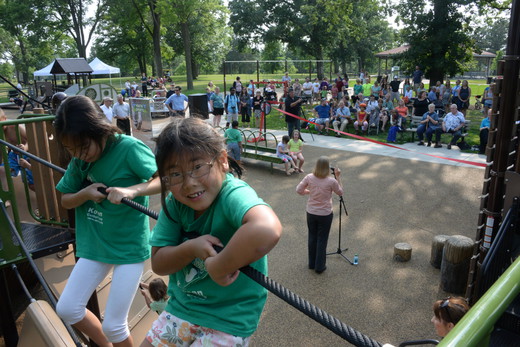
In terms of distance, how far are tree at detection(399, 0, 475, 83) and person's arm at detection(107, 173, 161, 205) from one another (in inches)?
1028

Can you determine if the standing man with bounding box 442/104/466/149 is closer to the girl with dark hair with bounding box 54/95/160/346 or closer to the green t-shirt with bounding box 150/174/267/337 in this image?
the girl with dark hair with bounding box 54/95/160/346

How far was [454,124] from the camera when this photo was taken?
1319 centimetres

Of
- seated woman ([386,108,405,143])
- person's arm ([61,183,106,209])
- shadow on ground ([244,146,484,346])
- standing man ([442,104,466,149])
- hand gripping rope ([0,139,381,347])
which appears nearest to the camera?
hand gripping rope ([0,139,381,347])

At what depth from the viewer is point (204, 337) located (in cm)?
153

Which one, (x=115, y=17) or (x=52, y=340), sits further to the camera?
(x=115, y=17)

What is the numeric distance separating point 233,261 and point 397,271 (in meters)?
5.07

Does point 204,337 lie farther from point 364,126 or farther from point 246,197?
point 364,126

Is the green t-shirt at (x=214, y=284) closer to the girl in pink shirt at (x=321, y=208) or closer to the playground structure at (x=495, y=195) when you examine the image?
the playground structure at (x=495, y=195)

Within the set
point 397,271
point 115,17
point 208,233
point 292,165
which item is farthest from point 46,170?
point 115,17

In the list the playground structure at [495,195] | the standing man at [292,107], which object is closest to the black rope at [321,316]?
the playground structure at [495,195]

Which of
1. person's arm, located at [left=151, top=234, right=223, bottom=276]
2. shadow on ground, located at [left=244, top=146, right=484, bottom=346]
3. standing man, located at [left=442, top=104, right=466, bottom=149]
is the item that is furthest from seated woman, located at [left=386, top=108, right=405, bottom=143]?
person's arm, located at [left=151, top=234, right=223, bottom=276]

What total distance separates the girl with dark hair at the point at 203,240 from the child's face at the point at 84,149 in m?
0.95

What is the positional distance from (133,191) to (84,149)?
0.38m

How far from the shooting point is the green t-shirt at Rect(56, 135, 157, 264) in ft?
8.00
